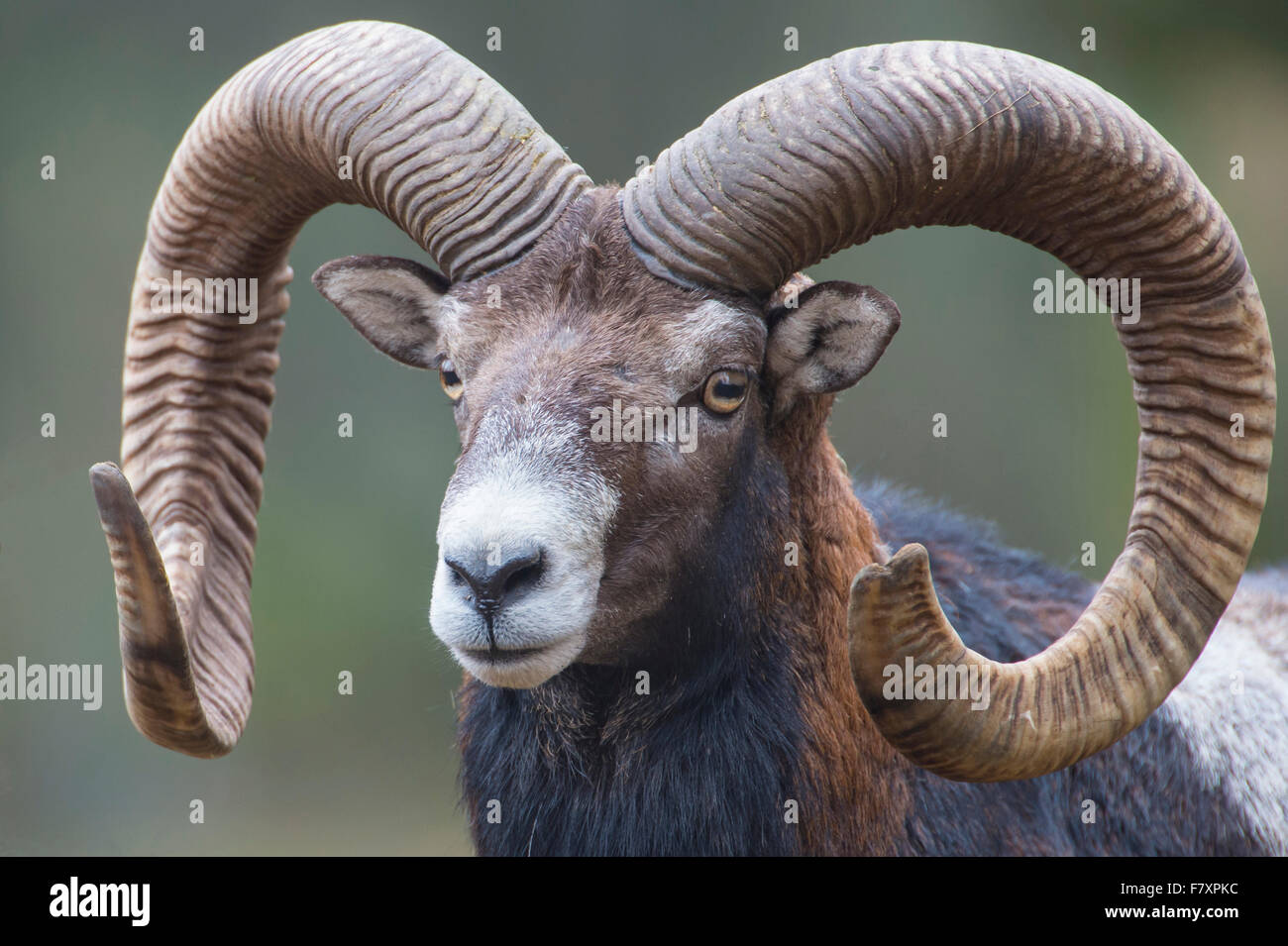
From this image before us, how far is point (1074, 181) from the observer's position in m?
4.30

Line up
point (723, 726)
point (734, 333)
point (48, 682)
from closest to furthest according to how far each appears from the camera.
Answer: point (734, 333)
point (723, 726)
point (48, 682)

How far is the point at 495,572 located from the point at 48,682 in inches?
331

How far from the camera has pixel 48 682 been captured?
10.8m

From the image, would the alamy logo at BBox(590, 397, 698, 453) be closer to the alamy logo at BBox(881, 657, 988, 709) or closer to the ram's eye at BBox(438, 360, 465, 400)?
the ram's eye at BBox(438, 360, 465, 400)

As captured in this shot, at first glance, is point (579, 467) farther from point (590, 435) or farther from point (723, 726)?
point (723, 726)

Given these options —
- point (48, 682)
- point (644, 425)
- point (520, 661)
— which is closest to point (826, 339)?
point (644, 425)

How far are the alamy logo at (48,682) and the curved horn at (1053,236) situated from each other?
26.3ft

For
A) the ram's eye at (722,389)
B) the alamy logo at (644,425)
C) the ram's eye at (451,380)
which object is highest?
the ram's eye at (451,380)

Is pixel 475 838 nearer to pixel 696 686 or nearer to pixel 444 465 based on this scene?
pixel 696 686

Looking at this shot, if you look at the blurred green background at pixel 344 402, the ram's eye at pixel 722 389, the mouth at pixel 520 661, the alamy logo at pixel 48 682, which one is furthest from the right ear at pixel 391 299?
the alamy logo at pixel 48 682

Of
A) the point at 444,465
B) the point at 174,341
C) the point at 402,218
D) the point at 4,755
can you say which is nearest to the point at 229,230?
the point at 174,341

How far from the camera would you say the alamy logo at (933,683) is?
12.5 feet

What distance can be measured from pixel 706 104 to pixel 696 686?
754cm

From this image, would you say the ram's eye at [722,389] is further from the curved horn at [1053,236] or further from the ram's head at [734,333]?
the curved horn at [1053,236]
